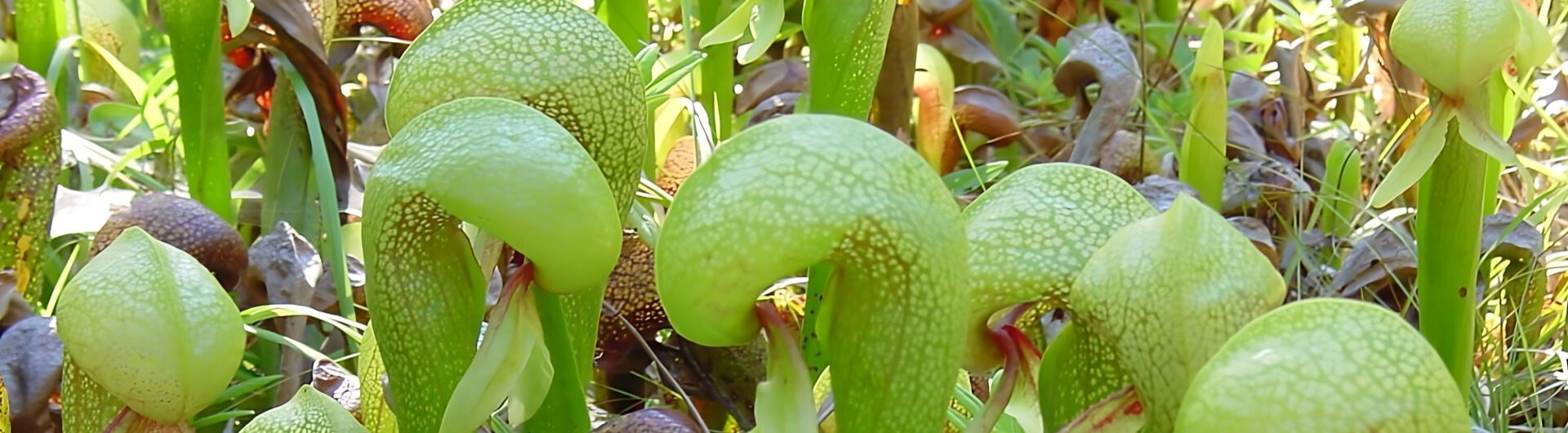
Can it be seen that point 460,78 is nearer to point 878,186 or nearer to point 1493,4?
point 878,186

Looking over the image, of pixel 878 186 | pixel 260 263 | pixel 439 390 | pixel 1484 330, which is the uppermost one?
pixel 878 186

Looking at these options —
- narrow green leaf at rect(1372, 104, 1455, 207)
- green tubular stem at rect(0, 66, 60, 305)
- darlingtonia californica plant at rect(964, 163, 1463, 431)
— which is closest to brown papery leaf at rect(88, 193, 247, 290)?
green tubular stem at rect(0, 66, 60, 305)

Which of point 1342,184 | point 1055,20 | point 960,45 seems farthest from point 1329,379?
point 1055,20

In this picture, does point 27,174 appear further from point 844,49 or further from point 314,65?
point 844,49

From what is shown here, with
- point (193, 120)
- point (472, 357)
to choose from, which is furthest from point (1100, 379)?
point (193, 120)

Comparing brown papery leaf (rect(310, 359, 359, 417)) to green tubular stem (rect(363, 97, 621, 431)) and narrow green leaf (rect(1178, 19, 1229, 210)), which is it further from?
narrow green leaf (rect(1178, 19, 1229, 210))

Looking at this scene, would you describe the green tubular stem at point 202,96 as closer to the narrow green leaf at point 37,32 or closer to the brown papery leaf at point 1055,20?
the narrow green leaf at point 37,32

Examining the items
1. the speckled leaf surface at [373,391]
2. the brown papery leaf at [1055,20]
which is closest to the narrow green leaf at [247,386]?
the speckled leaf surface at [373,391]
